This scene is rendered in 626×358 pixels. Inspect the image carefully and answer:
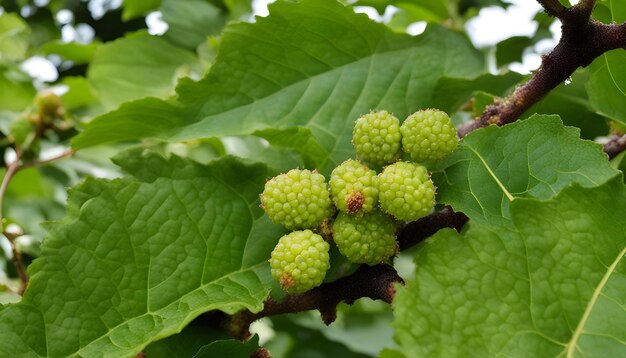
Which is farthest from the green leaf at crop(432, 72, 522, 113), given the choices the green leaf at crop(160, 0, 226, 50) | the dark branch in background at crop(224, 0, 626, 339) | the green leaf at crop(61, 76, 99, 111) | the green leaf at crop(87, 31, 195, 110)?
the green leaf at crop(61, 76, 99, 111)

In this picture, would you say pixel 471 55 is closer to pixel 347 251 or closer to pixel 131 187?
pixel 347 251

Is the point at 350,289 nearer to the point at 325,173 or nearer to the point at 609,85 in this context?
the point at 325,173

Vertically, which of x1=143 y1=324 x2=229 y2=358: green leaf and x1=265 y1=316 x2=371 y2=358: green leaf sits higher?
x1=143 y1=324 x2=229 y2=358: green leaf

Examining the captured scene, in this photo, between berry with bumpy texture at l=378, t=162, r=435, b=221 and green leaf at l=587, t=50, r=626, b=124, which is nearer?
berry with bumpy texture at l=378, t=162, r=435, b=221

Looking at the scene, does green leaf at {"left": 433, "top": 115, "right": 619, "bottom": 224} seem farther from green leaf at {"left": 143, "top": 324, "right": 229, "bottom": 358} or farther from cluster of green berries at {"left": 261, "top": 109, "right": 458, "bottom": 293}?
green leaf at {"left": 143, "top": 324, "right": 229, "bottom": 358}

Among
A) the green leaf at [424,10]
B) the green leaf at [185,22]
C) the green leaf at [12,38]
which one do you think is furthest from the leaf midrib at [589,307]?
the green leaf at [12,38]

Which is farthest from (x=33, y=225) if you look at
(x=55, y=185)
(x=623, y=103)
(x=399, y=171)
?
(x=623, y=103)

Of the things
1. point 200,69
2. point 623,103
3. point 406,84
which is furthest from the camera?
point 200,69
